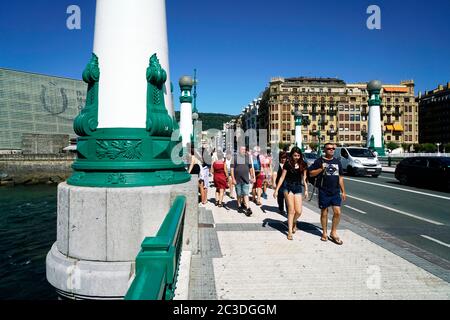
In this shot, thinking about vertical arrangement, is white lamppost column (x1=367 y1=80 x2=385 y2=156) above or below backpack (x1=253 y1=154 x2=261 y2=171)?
above

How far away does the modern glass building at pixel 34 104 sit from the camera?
71688mm

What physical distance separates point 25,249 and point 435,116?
135 metres

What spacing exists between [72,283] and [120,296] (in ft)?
2.44

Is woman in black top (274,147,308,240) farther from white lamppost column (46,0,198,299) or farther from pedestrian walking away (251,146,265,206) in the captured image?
pedestrian walking away (251,146,265,206)

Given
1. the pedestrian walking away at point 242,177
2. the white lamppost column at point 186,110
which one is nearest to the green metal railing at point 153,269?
the pedestrian walking away at point 242,177

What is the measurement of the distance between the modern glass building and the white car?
220 feet

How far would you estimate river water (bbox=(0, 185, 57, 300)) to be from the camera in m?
8.76

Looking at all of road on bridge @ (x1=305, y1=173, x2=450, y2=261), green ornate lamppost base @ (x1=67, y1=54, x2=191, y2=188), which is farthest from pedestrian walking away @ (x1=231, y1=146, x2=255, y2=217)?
green ornate lamppost base @ (x1=67, y1=54, x2=191, y2=188)

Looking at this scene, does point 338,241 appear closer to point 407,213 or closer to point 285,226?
point 285,226

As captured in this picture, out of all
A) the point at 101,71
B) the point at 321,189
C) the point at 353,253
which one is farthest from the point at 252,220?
the point at 101,71

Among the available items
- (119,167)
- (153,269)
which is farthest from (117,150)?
(153,269)

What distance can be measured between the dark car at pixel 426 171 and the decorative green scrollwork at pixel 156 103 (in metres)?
15.0

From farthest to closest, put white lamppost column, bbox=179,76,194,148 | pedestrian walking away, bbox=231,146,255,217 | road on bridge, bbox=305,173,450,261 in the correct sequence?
white lamppost column, bbox=179,76,194,148 → pedestrian walking away, bbox=231,146,255,217 → road on bridge, bbox=305,173,450,261

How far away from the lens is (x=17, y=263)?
1095 cm
